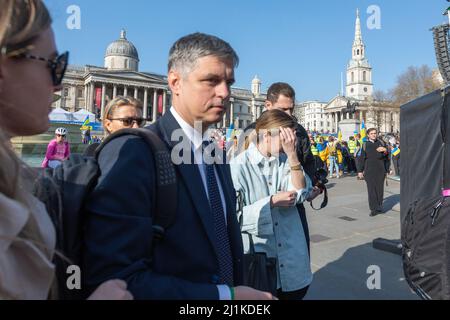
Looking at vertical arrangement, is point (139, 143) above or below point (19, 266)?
above

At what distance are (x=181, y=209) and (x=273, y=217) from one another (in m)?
1.31

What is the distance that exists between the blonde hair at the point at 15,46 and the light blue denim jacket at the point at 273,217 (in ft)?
5.31

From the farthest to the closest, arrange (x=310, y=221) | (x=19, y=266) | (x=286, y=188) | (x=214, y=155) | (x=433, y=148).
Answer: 1. (x=310, y=221)
2. (x=433, y=148)
3. (x=286, y=188)
4. (x=214, y=155)
5. (x=19, y=266)

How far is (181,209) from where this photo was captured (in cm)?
120

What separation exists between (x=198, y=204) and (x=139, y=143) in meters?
0.32

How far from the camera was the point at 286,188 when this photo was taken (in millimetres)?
2561

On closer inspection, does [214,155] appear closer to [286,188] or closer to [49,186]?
[49,186]

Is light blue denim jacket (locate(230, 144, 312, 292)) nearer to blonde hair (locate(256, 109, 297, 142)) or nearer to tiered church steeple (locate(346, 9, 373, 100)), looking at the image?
blonde hair (locate(256, 109, 297, 142))

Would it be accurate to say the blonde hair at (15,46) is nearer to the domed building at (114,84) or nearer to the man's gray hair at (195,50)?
the man's gray hair at (195,50)

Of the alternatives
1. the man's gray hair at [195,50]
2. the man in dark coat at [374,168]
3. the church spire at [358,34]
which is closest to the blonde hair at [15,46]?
the man's gray hair at [195,50]

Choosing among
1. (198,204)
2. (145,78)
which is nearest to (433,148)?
(198,204)

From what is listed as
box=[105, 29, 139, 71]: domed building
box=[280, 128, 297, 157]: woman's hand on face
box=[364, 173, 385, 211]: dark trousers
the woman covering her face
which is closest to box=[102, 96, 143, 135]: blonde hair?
the woman covering her face

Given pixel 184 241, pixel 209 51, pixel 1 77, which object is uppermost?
pixel 209 51
